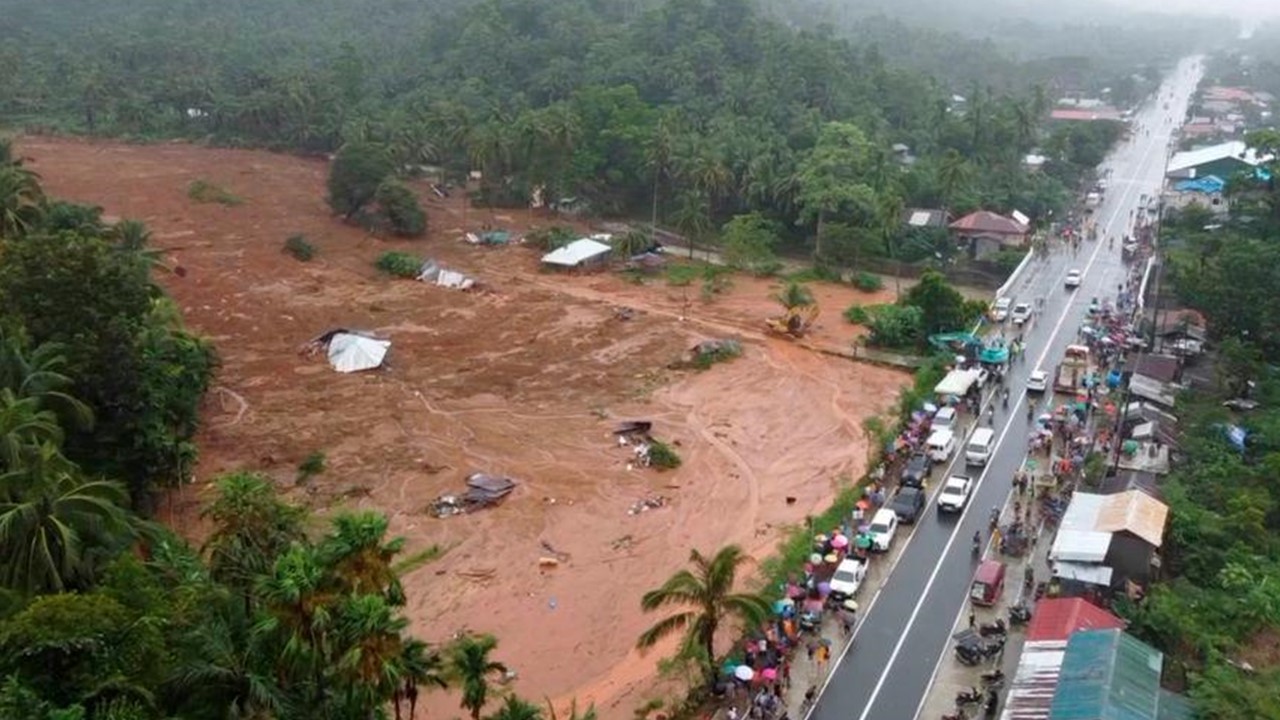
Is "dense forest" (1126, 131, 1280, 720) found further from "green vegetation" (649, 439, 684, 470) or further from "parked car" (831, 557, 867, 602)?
"green vegetation" (649, 439, 684, 470)

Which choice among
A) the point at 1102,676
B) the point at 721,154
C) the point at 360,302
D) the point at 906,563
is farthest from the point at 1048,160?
the point at 1102,676

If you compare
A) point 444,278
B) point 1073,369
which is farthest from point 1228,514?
point 444,278

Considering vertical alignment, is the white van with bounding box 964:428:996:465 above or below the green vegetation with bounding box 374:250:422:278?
above

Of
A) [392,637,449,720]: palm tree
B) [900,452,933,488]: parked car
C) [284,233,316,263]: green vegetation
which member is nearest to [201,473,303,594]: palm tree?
[392,637,449,720]: palm tree

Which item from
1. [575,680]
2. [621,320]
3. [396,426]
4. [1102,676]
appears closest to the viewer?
[1102,676]

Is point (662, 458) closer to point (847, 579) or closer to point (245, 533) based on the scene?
point (847, 579)

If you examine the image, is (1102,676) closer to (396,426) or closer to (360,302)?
(396,426)

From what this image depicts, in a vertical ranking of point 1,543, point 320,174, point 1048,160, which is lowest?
point 320,174
